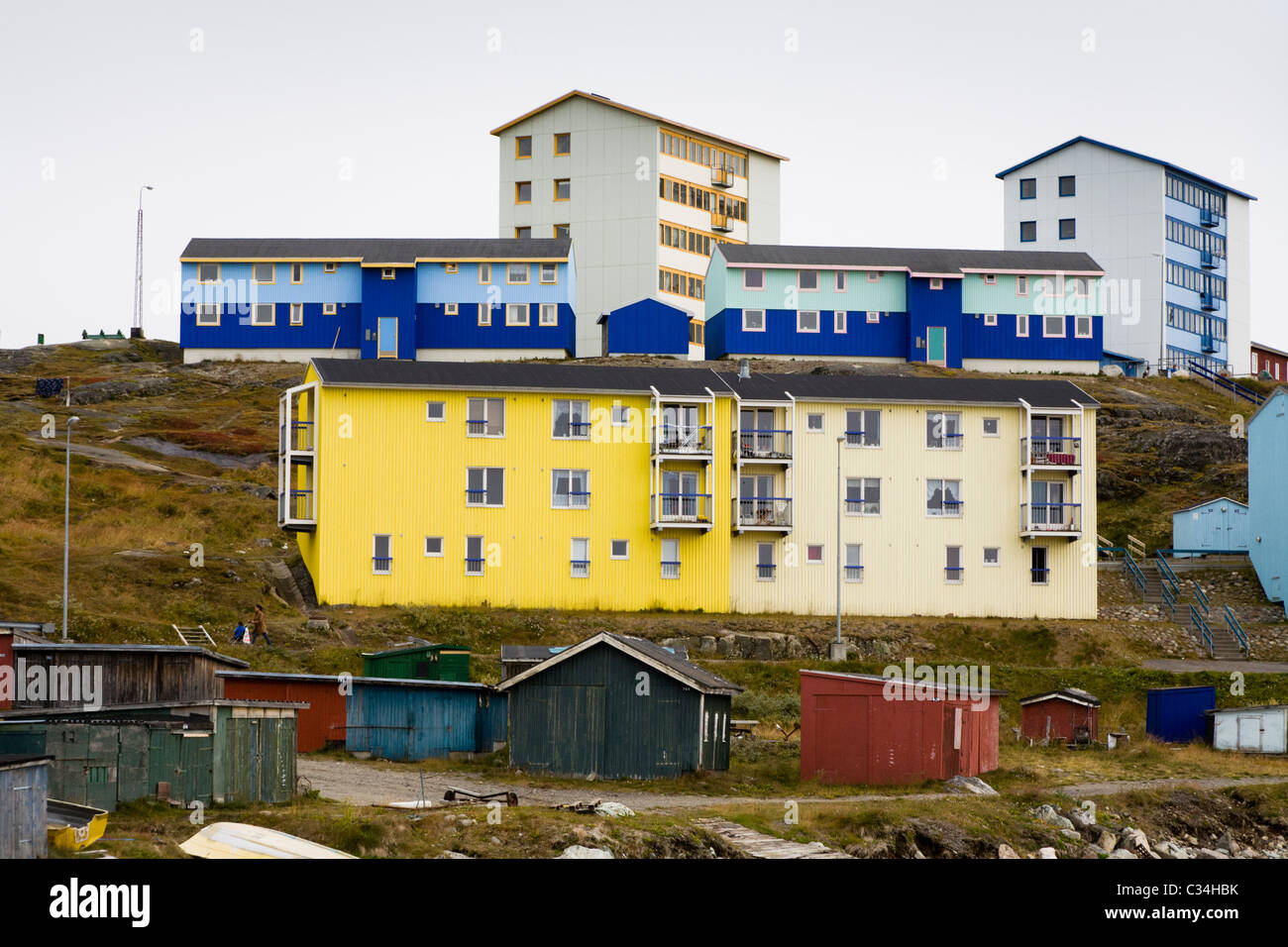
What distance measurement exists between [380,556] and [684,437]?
12282mm

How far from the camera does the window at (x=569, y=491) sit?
60.0 meters

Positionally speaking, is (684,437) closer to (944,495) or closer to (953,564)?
(944,495)

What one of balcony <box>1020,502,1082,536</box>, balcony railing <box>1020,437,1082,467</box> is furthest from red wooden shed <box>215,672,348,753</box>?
balcony railing <box>1020,437,1082,467</box>

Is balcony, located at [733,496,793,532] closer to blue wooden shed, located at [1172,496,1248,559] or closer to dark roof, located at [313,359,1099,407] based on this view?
dark roof, located at [313,359,1099,407]

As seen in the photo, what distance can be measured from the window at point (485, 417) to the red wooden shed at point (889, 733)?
965 inches

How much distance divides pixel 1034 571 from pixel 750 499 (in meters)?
11.7

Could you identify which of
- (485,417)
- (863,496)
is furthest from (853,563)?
(485,417)

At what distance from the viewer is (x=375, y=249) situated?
92188 millimetres

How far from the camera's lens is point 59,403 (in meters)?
91.1

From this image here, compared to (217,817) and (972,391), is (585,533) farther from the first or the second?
(217,817)

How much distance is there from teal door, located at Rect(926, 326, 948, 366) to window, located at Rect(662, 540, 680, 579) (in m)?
34.1

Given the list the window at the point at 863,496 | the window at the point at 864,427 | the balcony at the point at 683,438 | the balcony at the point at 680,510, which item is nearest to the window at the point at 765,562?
the balcony at the point at 680,510

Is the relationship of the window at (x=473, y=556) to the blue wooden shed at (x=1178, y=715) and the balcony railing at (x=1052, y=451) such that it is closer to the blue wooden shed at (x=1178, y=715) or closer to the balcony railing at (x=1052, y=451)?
the balcony railing at (x=1052, y=451)
